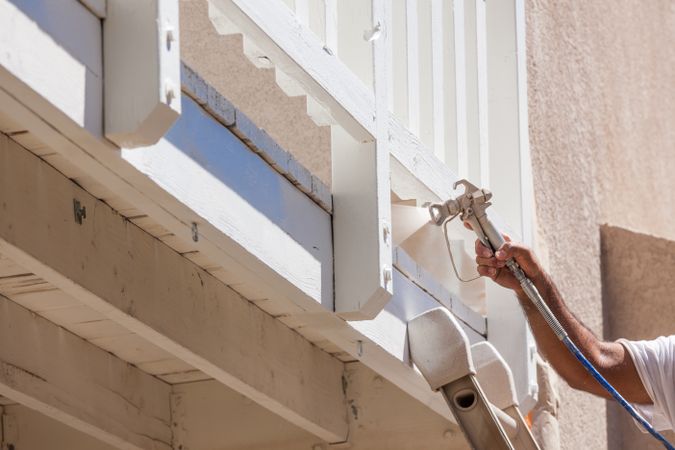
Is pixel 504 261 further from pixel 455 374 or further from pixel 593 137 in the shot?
pixel 593 137

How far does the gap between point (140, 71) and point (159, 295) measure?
1.04 meters

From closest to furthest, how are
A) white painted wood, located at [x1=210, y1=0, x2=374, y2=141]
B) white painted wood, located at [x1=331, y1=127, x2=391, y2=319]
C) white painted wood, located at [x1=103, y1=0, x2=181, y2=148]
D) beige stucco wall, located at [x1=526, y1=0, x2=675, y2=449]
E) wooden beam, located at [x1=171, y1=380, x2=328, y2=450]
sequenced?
white painted wood, located at [x1=103, y1=0, x2=181, y2=148] < white painted wood, located at [x1=210, y1=0, x2=374, y2=141] < white painted wood, located at [x1=331, y1=127, x2=391, y2=319] < wooden beam, located at [x1=171, y1=380, x2=328, y2=450] < beige stucco wall, located at [x1=526, y1=0, x2=675, y2=449]

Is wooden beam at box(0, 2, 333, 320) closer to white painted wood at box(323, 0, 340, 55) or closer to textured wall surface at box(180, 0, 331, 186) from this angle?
white painted wood at box(323, 0, 340, 55)

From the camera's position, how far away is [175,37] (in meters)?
2.60

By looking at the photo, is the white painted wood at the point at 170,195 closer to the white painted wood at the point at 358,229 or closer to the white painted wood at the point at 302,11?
the white painted wood at the point at 358,229

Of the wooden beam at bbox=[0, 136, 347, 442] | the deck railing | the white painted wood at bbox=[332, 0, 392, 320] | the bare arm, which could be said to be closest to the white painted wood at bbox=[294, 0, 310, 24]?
the deck railing

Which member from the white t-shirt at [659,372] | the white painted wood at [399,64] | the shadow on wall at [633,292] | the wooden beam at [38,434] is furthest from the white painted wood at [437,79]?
the shadow on wall at [633,292]

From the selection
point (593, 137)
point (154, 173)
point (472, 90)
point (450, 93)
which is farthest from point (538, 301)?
point (593, 137)

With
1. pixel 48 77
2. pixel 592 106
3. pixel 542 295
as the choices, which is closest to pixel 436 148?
pixel 542 295

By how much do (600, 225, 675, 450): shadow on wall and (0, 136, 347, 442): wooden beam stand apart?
2.33 m

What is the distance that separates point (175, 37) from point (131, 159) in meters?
0.21

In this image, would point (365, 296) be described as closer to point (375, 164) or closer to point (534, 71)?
point (375, 164)

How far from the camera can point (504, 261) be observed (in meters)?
3.67

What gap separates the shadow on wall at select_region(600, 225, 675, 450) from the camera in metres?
6.32
